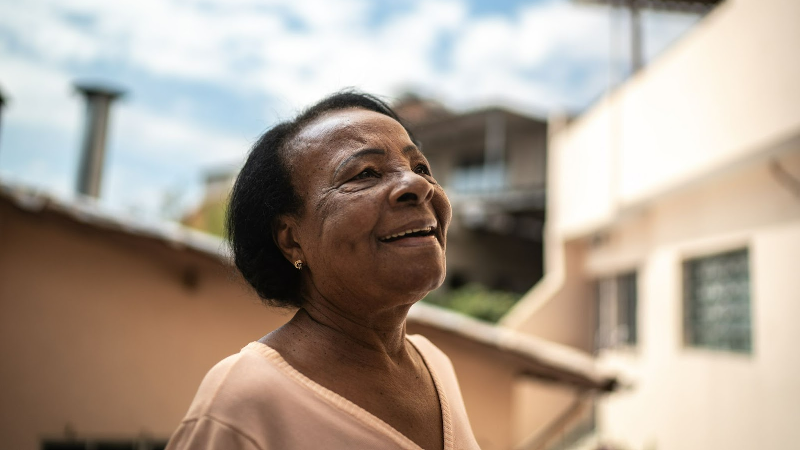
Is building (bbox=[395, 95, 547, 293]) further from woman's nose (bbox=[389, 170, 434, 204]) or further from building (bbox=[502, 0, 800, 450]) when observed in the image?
woman's nose (bbox=[389, 170, 434, 204])

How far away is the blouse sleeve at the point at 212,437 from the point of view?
42.3 inches

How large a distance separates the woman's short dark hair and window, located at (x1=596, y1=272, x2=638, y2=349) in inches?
370

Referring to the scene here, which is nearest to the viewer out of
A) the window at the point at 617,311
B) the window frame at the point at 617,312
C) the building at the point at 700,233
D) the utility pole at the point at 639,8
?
the building at the point at 700,233

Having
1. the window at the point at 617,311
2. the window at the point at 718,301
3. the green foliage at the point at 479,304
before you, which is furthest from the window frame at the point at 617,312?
the green foliage at the point at 479,304

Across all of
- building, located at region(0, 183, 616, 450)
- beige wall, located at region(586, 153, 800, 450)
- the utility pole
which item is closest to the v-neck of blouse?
building, located at region(0, 183, 616, 450)

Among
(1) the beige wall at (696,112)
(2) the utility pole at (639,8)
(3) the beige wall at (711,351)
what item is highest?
(2) the utility pole at (639,8)

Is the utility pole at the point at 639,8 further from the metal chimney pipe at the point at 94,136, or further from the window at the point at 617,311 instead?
the metal chimney pipe at the point at 94,136

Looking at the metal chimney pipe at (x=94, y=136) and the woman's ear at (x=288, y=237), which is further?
the metal chimney pipe at (x=94, y=136)

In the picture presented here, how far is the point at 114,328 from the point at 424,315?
223 centimetres

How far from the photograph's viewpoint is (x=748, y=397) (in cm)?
652

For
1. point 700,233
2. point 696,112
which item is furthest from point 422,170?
point 700,233

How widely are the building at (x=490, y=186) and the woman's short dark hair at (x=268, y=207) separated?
12294mm

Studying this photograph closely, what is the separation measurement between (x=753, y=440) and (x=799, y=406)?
86 centimetres

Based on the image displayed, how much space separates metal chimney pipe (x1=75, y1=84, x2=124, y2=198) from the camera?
9.29 meters
